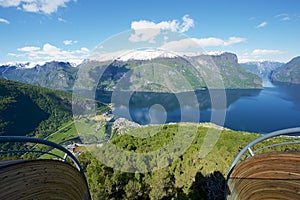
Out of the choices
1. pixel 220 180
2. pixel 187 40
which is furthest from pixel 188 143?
pixel 187 40

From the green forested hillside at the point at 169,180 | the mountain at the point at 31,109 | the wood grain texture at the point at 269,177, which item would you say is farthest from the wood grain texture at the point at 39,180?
the mountain at the point at 31,109

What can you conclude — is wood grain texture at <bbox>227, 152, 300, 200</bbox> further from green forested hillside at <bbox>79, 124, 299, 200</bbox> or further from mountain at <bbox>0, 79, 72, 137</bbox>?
mountain at <bbox>0, 79, 72, 137</bbox>

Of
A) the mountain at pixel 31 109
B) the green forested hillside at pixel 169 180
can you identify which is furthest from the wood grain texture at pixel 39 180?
the mountain at pixel 31 109

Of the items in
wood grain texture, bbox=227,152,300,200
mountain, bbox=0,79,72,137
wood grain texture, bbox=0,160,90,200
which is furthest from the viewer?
mountain, bbox=0,79,72,137

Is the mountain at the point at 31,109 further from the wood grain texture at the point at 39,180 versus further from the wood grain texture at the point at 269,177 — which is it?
the wood grain texture at the point at 269,177

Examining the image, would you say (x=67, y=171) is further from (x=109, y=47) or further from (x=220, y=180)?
(x=220, y=180)

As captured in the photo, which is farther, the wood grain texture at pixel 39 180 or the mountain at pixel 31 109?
the mountain at pixel 31 109

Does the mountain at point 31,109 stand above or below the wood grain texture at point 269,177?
below

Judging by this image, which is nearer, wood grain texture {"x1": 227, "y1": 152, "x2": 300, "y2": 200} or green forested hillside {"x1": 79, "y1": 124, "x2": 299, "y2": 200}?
wood grain texture {"x1": 227, "y1": 152, "x2": 300, "y2": 200}

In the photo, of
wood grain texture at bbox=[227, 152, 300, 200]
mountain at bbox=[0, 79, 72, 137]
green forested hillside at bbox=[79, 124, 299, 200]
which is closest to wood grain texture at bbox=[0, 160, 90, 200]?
wood grain texture at bbox=[227, 152, 300, 200]

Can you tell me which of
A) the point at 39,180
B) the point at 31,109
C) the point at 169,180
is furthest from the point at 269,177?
the point at 31,109

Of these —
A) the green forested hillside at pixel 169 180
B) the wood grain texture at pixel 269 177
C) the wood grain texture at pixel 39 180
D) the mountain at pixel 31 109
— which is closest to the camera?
the wood grain texture at pixel 39 180

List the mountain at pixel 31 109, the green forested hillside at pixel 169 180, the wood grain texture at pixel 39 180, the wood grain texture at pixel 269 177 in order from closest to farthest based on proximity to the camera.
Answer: the wood grain texture at pixel 39 180 < the wood grain texture at pixel 269 177 < the green forested hillside at pixel 169 180 < the mountain at pixel 31 109
